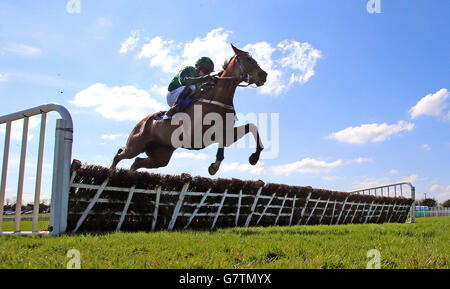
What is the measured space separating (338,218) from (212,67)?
10.3 metres

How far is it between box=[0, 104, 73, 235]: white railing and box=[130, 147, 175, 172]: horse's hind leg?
5.09 feet

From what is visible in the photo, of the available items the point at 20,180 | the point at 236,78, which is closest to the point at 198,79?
the point at 236,78

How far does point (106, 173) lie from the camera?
648 centimetres

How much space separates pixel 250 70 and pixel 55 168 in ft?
11.3

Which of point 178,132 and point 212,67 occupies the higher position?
point 212,67

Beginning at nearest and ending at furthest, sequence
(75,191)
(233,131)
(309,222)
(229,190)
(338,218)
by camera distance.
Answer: (233,131)
(75,191)
(229,190)
(309,222)
(338,218)

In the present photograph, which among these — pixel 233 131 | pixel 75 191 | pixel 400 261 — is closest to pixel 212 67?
pixel 233 131

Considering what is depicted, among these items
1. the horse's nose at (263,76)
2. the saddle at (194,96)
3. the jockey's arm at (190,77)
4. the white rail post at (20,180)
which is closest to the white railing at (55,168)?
the white rail post at (20,180)

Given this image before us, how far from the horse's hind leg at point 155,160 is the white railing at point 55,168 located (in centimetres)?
155

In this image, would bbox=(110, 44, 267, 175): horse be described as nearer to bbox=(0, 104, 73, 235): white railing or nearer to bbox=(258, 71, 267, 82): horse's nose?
bbox=(258, 71, 267, 82): horse's nose

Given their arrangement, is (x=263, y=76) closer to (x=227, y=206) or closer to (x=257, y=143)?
(x=257, y=143)

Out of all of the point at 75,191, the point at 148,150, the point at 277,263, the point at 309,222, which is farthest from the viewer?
the point at 309,222

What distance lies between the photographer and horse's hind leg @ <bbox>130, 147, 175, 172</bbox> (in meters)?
6.71

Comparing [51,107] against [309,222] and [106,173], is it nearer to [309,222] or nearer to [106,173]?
[106,173]
